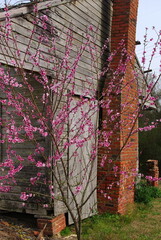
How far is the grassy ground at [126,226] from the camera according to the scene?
582 cm

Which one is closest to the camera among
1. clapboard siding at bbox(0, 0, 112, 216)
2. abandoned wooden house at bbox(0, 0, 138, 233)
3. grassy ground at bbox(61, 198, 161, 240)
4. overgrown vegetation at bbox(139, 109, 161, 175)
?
clapboard siding at bbox(0, 0, 112, 216)

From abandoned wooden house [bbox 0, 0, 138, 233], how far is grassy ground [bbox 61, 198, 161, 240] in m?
0.27

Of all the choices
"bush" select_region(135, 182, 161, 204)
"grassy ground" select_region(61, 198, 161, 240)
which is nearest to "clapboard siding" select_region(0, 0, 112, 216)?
"grassy ground" select_region(61, 198, 161, 240)

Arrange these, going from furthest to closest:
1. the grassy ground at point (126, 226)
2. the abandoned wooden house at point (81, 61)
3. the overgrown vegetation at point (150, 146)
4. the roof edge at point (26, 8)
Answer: the overgrown vegetation at point (150, 146)
the grassy ground at point (126, 226)
the abandoned wooden house at point (81, 61)
the roof edge at point (26, 8)

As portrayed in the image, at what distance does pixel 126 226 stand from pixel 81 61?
3.81 m

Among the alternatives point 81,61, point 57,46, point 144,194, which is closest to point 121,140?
point 81,61

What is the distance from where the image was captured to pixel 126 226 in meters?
6.46

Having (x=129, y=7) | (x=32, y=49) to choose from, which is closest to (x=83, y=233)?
(x=32, y=49)

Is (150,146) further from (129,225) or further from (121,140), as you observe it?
(129,225)

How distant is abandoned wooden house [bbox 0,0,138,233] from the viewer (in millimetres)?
5180

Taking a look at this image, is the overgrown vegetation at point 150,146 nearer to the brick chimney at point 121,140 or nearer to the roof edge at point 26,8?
the brick chimney at point 121,140

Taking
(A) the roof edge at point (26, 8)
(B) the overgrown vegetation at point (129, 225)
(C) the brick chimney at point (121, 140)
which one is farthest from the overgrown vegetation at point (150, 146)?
(A) the roof edge at point (26, 8)

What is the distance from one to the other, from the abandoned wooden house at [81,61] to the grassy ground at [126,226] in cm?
27

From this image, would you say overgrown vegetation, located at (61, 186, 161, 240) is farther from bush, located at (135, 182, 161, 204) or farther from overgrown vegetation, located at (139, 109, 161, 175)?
overgrown vegetation, located at (139, 109, 161, 175)
